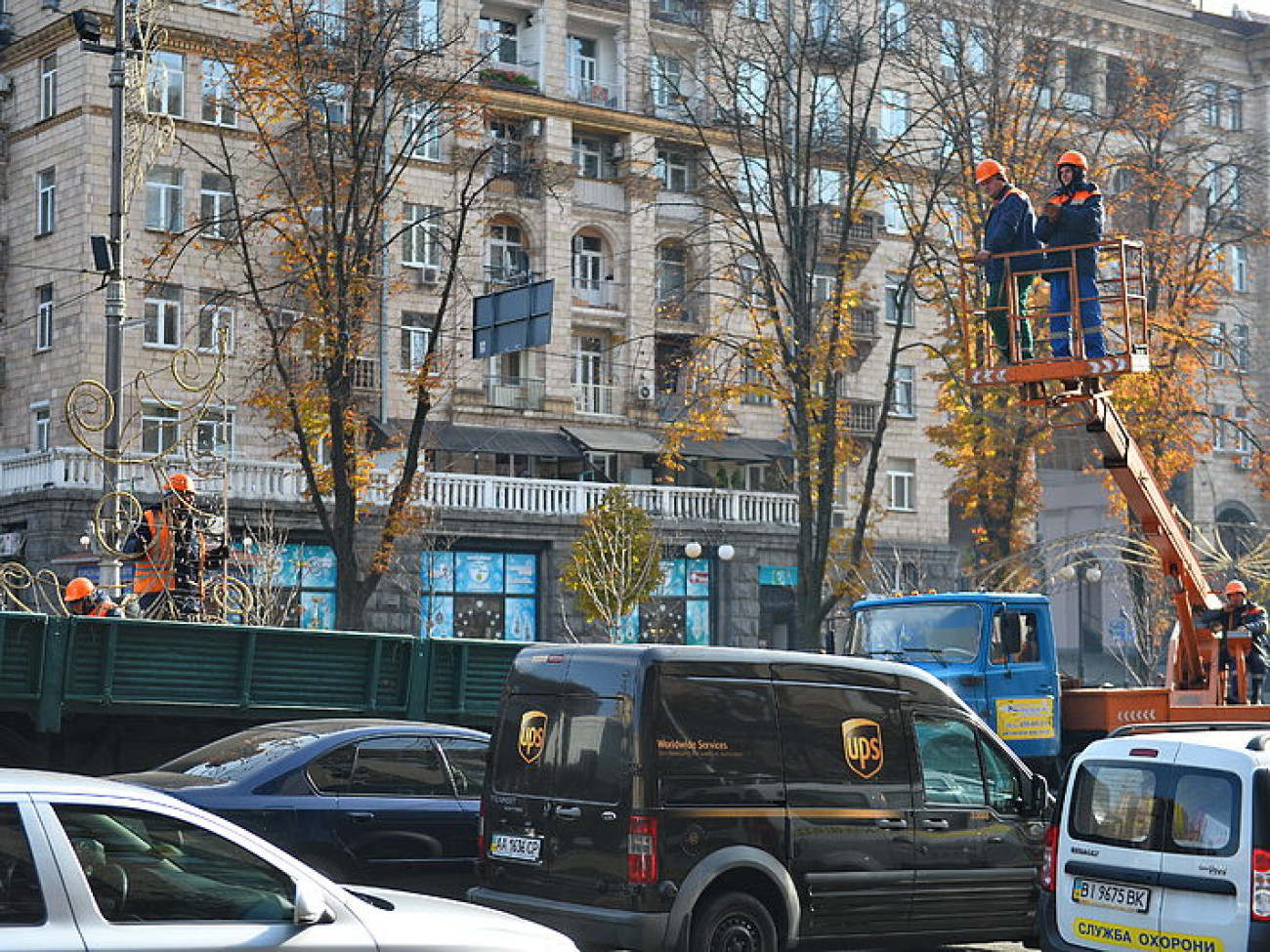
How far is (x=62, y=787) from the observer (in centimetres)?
643

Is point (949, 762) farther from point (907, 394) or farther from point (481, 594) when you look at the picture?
point (907, 394)

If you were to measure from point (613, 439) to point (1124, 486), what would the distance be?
29962 mm

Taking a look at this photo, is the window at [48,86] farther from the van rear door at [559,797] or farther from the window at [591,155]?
the van rear door at [559,797]

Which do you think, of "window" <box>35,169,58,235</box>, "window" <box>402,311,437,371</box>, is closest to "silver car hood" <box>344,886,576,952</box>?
"window" <box>402,311,437,371</box>

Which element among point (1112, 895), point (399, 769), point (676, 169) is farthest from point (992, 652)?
point (676, 169)

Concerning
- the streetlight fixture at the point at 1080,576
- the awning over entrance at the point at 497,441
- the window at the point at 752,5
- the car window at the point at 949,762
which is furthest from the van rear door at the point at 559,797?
the awning over entrance at the point at 497,441

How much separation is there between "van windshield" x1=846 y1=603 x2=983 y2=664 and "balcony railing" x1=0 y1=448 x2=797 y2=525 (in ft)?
43.7

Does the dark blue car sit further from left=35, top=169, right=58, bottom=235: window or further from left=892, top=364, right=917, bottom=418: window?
left=892, top=364, right=917, bottom=418: window

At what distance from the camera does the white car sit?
6.20m

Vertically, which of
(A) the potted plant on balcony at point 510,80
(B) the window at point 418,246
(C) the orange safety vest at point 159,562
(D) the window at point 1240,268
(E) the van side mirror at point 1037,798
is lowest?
(E) the van side mirror at point 1037,798

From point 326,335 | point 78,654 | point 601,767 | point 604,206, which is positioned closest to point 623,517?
point 604,206

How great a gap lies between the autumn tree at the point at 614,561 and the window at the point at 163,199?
39.9 feet

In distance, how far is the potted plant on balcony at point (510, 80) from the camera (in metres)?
46.0

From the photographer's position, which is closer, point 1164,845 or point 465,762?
point 1164,845
